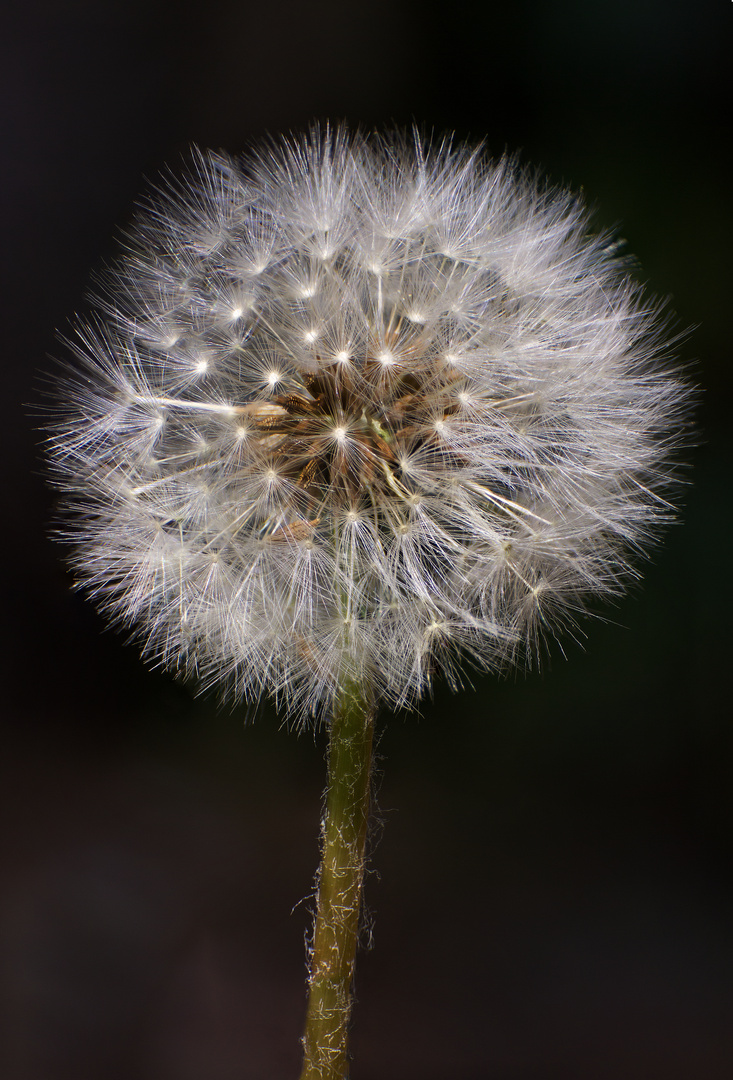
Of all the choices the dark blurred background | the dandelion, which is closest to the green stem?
the dandelion

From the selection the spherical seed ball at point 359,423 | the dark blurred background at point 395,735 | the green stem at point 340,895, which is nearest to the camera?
the spherical seed ball at point 359,423

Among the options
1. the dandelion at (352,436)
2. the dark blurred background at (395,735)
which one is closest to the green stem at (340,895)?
the dandelion at (352,436)

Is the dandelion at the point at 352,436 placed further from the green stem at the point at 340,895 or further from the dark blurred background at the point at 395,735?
the dark blurred background at the point at 395,735

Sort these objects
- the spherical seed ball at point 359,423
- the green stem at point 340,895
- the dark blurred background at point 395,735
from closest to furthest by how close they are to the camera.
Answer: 1. the spherical seed ball at point 359,423
2. the green stem at point 340,895
3. the dark blurred background at point 395,735

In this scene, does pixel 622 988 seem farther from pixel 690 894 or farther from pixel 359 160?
pixel 359 160

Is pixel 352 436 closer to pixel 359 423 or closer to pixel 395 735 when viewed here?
pixel 359 423

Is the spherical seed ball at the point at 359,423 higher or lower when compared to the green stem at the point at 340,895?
higher

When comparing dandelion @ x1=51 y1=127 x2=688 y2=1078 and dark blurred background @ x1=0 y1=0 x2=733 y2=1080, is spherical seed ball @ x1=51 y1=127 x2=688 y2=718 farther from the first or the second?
dark blurred background @ x1=0 y1=0 x2=733 y2=1080

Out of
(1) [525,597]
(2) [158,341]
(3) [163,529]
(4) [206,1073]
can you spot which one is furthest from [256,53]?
(4) [206,1073]
